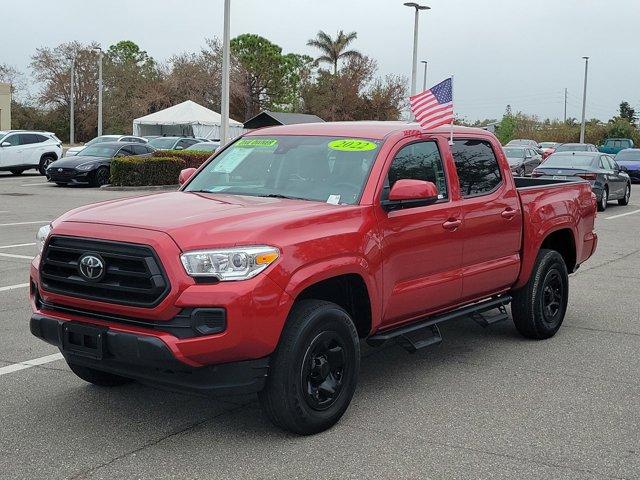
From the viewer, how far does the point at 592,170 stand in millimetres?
20656

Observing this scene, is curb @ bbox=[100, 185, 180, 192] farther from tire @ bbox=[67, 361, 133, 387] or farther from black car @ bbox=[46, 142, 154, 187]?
tire @ bbox=[67, 361, 133, 387]

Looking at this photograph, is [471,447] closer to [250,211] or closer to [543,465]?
[543,465]

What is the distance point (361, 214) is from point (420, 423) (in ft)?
4.31

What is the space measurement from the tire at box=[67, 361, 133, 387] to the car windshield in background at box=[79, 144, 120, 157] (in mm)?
22288

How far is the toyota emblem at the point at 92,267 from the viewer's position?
436cm

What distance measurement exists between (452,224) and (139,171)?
68.9ft

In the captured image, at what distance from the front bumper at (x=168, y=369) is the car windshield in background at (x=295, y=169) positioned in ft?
4.53

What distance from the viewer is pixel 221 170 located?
5984mm

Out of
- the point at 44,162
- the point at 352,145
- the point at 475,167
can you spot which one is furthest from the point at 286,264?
the point at 44,162

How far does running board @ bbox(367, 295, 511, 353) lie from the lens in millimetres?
Answer: 5316

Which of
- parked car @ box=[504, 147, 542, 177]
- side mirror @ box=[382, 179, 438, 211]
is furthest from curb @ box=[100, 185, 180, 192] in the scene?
side mirror @ box=[382, 179, 438, 211]

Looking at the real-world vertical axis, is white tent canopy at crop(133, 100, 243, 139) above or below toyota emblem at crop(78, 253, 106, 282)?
above

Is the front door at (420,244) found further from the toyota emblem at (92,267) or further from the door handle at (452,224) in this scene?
the toyota emblem at (92,267)

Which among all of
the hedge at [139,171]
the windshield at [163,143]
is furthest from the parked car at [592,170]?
the windshield at [163,143]
